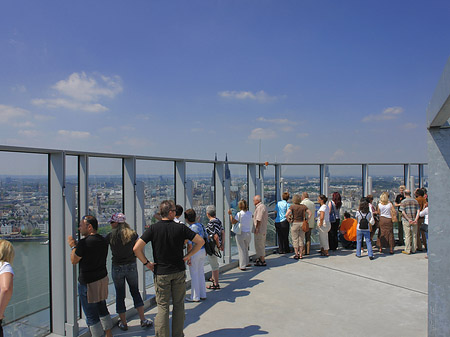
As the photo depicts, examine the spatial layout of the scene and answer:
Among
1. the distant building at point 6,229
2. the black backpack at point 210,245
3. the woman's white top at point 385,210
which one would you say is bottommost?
the black backpack at point 210,245

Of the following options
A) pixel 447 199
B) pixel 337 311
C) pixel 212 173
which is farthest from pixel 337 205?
pixel 447 199

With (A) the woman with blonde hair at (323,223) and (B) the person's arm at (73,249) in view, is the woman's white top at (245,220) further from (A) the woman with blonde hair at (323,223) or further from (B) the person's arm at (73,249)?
(B) the person's arm at (73,249)

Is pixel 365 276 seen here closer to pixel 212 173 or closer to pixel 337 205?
pixel 337 205

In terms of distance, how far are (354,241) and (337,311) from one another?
4.87m

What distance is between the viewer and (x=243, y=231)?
780 centimetres

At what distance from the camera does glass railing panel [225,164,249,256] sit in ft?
26.7

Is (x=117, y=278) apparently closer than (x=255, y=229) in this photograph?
Yes

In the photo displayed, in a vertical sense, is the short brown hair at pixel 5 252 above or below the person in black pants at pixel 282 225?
above

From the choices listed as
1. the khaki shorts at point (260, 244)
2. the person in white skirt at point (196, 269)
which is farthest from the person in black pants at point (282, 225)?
the person in white skirt at point (196, 269)

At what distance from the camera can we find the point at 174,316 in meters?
4.36

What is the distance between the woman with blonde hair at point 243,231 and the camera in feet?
25.6

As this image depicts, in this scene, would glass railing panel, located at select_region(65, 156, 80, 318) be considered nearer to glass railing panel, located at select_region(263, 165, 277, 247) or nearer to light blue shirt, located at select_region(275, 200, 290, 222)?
light blue shirt, located at select_region(275, 200, 290, 222)

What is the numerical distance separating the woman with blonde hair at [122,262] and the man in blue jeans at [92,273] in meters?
0.31

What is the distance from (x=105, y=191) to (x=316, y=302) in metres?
3.84
